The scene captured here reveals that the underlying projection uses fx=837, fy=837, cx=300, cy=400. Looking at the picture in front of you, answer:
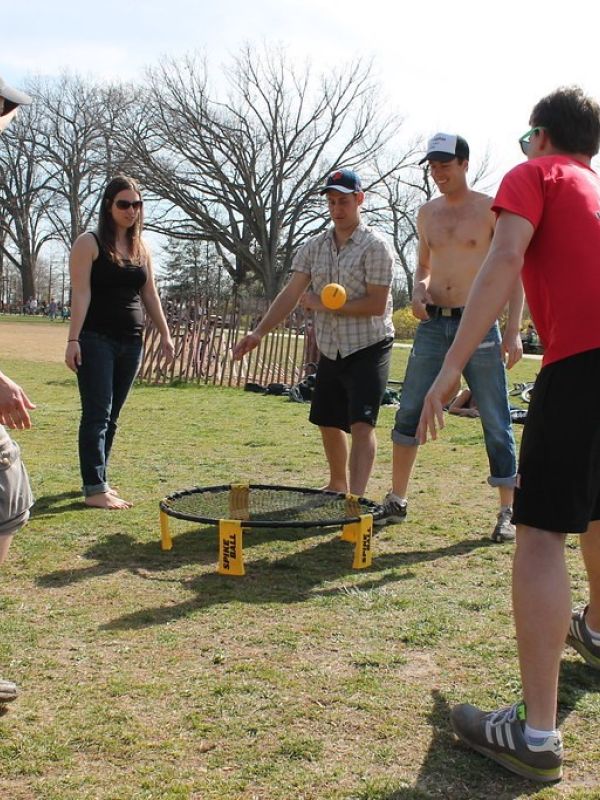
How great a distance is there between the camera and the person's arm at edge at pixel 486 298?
2.29 meters

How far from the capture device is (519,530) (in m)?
2.42

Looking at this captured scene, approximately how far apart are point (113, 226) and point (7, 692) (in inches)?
135

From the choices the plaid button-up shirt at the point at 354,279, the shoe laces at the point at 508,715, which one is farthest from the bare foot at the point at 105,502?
the shoe laces at the point at 508,715

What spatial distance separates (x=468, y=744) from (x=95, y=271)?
12.6 ft

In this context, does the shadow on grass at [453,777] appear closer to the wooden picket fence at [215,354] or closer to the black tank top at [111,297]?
the black tank top at [111,297]

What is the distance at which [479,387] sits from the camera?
485 cm

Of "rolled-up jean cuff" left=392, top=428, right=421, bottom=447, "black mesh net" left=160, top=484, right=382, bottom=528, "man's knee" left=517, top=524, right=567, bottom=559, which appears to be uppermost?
"man's knee" left=517, top=524, right=567, bottom=559

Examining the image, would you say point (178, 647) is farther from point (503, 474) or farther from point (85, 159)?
point (85, 159)

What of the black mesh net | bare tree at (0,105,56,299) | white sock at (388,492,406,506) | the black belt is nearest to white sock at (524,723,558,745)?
the black mesh net

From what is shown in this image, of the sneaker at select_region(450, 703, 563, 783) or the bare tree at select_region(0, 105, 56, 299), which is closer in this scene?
the sneaker at select_region(450, 703, 563, 783)

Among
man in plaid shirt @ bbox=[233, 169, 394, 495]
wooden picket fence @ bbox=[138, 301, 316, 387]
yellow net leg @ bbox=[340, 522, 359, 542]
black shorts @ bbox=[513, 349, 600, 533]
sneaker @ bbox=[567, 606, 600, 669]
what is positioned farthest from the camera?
wooden picket fence @ bbox=[138, 301, 316, 387]

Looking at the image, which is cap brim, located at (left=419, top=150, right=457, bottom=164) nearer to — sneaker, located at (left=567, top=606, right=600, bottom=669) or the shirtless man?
the shirtless man

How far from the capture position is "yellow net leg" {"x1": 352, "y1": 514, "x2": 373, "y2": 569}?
4.13 meters

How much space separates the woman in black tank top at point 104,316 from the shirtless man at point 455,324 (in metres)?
1.83
